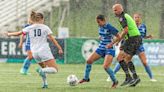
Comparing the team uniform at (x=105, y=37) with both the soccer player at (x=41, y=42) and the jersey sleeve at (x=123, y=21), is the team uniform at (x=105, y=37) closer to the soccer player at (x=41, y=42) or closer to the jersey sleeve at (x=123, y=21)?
the jersey sleeve at (x=123, y=21)

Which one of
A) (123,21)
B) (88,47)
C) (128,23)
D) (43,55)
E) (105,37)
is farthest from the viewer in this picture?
(88,47)

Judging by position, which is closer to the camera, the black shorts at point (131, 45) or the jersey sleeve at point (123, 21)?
the jersey sleeve at point (123, 21)

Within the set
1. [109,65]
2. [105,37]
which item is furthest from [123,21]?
[109,65]

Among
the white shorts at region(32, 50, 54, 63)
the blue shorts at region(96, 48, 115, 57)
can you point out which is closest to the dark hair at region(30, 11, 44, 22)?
the white shorts at region(32, 50, 54, 63)

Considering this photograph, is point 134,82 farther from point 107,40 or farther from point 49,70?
point 49,70

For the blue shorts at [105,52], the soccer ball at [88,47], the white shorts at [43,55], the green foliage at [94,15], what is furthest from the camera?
the green foliage at [94,15]

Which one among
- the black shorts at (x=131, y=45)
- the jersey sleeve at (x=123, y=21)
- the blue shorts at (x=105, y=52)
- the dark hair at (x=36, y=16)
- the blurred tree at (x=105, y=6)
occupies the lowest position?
the blue shorts at (x=105, y=52)

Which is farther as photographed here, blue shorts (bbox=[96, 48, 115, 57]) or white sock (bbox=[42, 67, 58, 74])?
blue shorts (bbox=[96, 48, 115, 57])

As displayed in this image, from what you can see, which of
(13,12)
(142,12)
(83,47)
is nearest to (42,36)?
(83,47)

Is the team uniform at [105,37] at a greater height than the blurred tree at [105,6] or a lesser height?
lesser

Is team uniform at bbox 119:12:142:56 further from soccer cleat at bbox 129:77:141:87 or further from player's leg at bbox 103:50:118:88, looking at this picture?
soccer cleat at bbox 129:77:141:87

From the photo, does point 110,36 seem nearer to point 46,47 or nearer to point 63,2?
point 46,47

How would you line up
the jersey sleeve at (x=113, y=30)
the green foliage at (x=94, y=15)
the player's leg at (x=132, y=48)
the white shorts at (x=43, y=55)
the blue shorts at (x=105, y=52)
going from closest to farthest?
the white shorts at (x=43, y=55)
the jersey sleeve at (x=113, y=30)
the blue shorts at (x=105, y=52)
the player's leg at (x=132, y=48)
the green foliage at (x=94, y=15)

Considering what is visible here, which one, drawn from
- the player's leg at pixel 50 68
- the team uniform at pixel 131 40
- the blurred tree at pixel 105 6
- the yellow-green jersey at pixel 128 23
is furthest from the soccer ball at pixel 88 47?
the player's leg at pixel 50 68
